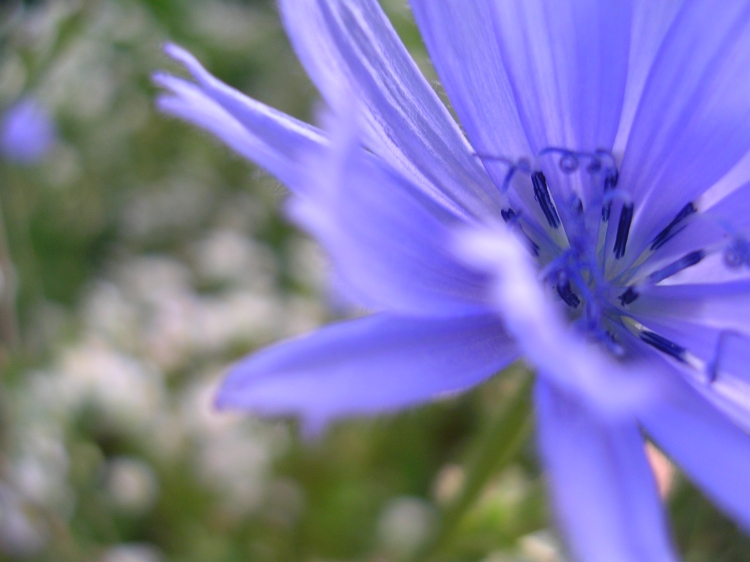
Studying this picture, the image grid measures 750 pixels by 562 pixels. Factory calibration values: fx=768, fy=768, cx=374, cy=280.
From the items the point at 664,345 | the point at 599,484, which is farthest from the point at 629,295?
the point at 599,484

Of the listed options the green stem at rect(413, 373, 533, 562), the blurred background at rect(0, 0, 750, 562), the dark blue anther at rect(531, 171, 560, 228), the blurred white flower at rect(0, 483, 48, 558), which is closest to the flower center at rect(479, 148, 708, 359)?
the dark blue anther at rect(531, 171, 560, 228)

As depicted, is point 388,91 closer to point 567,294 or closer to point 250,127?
point 250,127

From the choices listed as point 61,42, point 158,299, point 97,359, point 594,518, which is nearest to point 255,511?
point 97,359

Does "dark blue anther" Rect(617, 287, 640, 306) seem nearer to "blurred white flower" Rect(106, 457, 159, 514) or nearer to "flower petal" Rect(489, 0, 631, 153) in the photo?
"flower petal" Rect(489, 0, 631, 153)

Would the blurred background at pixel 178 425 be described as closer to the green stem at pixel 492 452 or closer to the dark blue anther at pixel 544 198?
the green stem at pixel 492 452

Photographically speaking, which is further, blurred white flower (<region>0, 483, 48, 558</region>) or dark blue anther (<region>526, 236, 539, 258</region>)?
blurred white flower (<region>0, 483, 48, 558</region>)

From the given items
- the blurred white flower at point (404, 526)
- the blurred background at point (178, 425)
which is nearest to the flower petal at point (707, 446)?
the blurred background at point (178, 425)
